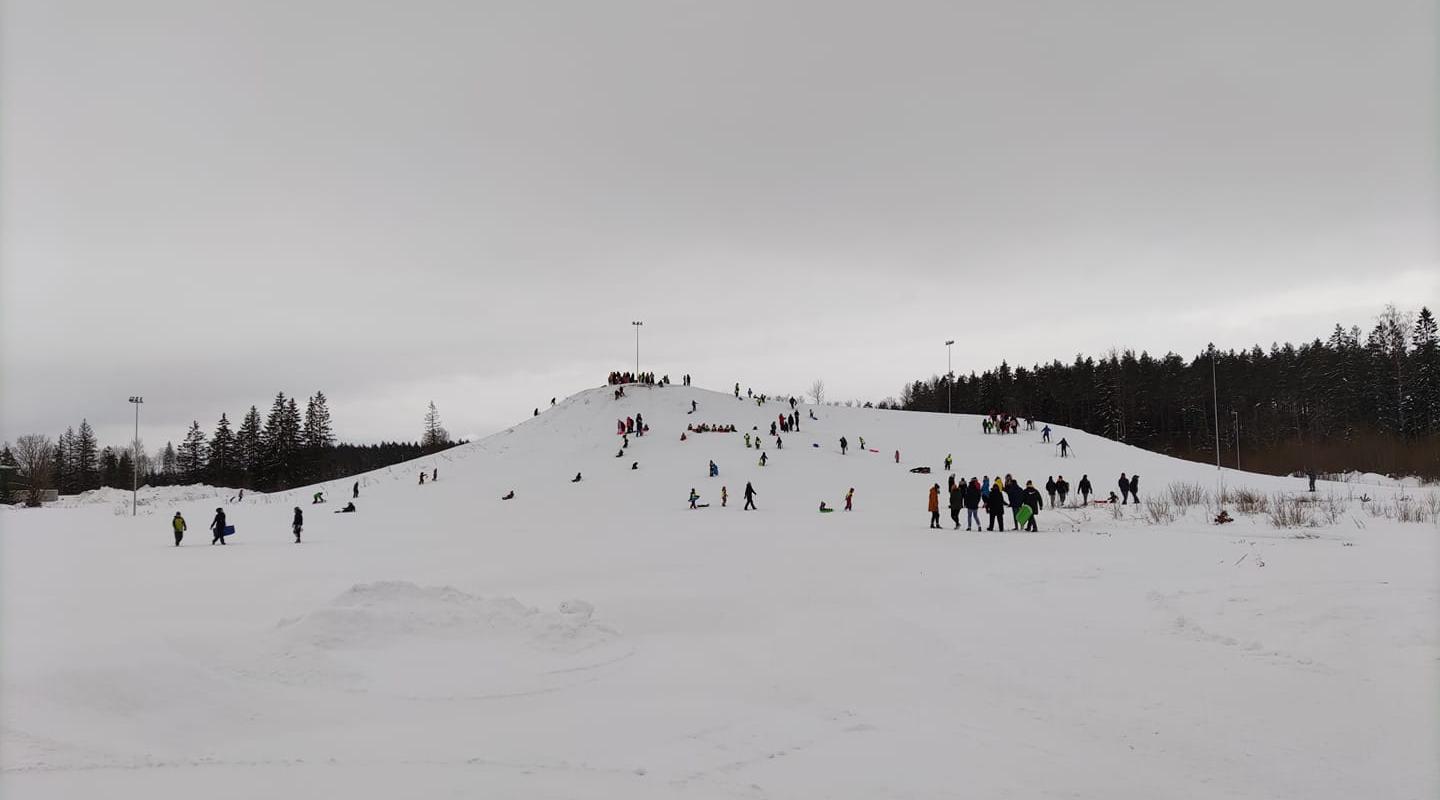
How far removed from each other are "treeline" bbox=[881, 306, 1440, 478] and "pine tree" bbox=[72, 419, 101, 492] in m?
122

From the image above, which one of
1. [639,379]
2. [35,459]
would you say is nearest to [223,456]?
[35,459]

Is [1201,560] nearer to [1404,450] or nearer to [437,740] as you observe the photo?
[437,740]

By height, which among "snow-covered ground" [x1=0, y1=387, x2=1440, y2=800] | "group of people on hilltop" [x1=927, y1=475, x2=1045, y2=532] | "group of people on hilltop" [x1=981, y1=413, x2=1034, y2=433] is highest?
"group of people on hilltop" [x1=981, y1=413, x2=1034, y2=433]

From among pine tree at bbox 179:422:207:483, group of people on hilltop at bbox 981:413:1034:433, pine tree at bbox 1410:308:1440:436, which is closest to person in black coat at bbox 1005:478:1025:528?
group of people on hilltop at bbox 981:413:1034:433

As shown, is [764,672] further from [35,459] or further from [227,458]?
[35,459]

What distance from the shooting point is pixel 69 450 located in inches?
4712

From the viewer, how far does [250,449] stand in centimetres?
9475

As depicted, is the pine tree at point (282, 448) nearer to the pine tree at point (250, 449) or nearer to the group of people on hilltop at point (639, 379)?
the pine tree at point (250, 449)

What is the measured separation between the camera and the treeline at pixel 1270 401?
65312 millimetres

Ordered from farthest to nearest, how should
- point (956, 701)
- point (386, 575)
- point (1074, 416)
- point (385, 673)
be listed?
point (1074, 416) < point (386, 575) < point (385, 673) < point (956, 701)

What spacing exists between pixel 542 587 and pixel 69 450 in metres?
147

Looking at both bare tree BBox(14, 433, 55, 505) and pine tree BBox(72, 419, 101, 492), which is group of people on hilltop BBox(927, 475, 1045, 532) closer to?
bare tree BBox(14, 433, 55, 505)

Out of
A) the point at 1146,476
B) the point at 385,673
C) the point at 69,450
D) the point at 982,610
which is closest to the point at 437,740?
the point at 385,673

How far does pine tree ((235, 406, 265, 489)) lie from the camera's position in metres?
90.6
